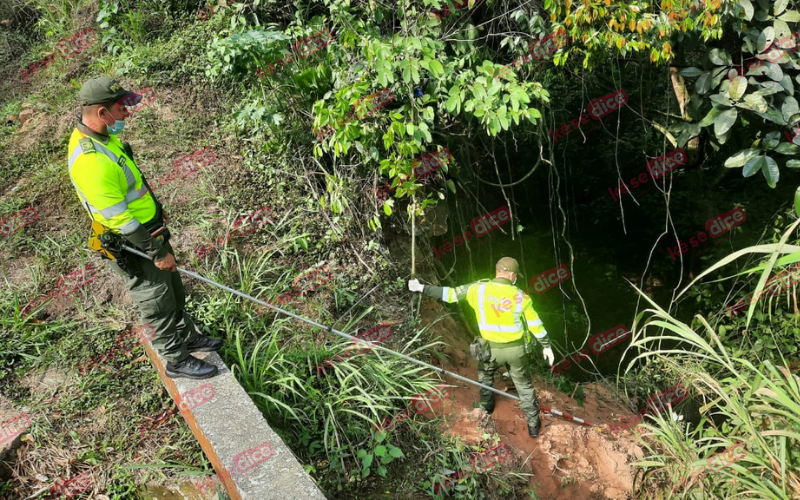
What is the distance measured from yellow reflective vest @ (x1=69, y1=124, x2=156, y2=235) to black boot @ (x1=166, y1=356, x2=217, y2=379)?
85 centimetres

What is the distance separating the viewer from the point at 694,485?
2594 mm

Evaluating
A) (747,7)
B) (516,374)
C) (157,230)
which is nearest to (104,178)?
(157,230)

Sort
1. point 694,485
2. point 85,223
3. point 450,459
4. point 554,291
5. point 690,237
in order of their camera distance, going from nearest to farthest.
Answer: point 694,485 → point 450,459 → point 85,223 → point 690,237 → point 554,291

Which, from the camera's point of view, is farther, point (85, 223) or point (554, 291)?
point (554, 291)

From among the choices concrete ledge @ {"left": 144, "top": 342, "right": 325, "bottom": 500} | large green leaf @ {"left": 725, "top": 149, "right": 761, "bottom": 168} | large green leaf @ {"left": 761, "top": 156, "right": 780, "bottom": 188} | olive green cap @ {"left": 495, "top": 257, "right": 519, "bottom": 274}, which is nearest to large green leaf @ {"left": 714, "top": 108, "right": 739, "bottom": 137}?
large green leaf @ {"left": 725, "top": 149, "right": 761, "bottom": 168}

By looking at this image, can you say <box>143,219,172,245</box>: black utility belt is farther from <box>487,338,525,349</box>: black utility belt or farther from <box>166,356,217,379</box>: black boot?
<box>487,338,525,349</box>: black utility belt

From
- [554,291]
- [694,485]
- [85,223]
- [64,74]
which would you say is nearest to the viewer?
[694,485]

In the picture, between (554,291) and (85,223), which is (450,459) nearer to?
(85,223)

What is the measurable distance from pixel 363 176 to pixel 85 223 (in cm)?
248

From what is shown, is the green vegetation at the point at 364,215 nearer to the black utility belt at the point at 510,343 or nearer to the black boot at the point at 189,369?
the black boot at the point at 189,369

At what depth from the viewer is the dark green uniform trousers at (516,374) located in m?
3.80

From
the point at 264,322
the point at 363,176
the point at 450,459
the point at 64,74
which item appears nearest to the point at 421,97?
the point at 363,176

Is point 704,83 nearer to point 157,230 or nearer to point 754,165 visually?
point 754,165

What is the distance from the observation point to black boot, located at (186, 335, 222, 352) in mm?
3277
